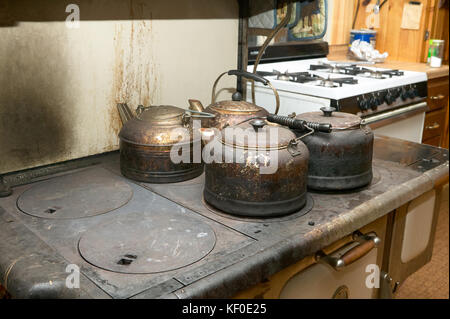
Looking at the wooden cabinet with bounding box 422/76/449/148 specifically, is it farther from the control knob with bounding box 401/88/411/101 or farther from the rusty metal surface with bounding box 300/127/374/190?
the rusty metal surface with bounding box 300/127/374/190

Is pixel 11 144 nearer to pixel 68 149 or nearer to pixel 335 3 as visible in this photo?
pixel 68 149

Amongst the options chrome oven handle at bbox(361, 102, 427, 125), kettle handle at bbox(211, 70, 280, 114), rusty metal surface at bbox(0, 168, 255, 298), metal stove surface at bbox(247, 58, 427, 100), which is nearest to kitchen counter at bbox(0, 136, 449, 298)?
rusty metal surface at bbox(0, 168, 255, 298)

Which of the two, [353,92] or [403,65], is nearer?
[353,92]

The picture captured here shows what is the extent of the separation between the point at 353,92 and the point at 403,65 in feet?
4.05

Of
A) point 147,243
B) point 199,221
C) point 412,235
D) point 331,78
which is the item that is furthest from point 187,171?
point 331,78

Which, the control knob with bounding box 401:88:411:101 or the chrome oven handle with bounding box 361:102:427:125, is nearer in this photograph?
the chrome oven handle with bounding box 361:102:427:125

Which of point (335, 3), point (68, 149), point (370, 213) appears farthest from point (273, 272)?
point (335, 3)

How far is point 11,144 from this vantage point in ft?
4.97

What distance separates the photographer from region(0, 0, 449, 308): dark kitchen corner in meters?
1.07

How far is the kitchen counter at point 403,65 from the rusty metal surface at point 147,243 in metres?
2.23

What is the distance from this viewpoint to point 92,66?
1.65 m

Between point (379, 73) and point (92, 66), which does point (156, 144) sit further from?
point (379, 73)

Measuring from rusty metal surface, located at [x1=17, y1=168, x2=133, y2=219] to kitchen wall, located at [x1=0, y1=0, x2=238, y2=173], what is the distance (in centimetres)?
16

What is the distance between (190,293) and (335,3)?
2345mm
